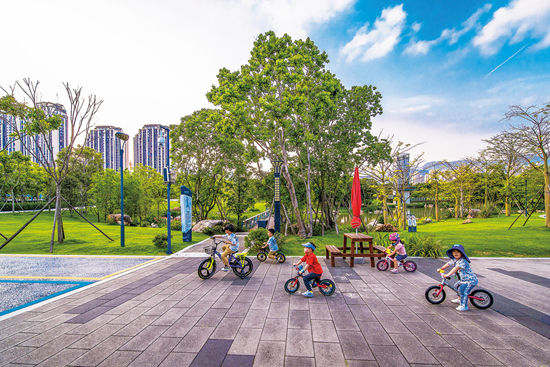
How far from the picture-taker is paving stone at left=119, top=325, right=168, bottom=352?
400 cm

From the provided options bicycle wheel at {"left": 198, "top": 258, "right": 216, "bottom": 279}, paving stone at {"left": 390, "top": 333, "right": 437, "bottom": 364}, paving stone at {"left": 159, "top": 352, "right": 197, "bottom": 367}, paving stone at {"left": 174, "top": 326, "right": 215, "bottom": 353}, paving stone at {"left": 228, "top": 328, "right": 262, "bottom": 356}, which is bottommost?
paving stone at {"left": 390, "top": 333, "right": 437, "bottom": 364}

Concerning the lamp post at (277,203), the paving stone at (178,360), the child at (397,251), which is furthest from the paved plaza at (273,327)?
the lamp post at (277,203)

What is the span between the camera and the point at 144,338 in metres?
4.27

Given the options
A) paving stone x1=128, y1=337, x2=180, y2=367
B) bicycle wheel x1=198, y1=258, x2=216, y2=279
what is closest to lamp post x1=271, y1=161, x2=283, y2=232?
bicycle wheel x1=198, y1=258, x2=216, y2=279

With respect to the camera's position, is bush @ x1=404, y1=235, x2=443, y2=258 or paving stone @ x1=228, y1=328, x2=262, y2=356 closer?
paving stone @ x1=228, y1=328, x2=262, y2=356

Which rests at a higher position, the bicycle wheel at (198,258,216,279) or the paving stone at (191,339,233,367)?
the bicycle wheel at (198,258,216,279)

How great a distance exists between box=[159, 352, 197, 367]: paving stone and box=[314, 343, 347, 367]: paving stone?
191 centimetres

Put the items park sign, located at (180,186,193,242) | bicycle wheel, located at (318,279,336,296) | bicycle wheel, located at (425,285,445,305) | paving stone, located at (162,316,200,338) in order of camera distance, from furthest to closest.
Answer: park sign, located at (180,186,193,242)
bicycle wheel, located at (318,279,336,296)
bicycle wheel, located at (425,285,445,305)
paving stone, located at (162,316,200,338)

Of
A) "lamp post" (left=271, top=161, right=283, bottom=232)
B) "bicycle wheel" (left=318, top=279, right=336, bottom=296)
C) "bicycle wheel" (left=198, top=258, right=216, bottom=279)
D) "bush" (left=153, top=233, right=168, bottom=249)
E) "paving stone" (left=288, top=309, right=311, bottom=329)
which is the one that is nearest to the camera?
"paving stone" (left=288, top=309, right=311, bottom=329)

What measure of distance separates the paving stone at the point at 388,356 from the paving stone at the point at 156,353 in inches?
129

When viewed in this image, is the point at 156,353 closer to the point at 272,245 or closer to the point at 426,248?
the point at 272,245

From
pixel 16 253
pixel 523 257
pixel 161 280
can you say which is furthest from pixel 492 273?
pixel 16 253

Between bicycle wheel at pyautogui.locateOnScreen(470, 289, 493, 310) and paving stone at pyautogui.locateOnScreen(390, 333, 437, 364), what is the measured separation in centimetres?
228

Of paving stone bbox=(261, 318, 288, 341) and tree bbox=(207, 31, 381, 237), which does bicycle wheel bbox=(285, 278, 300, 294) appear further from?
tree bbox=(207, 31, 381, 237)
